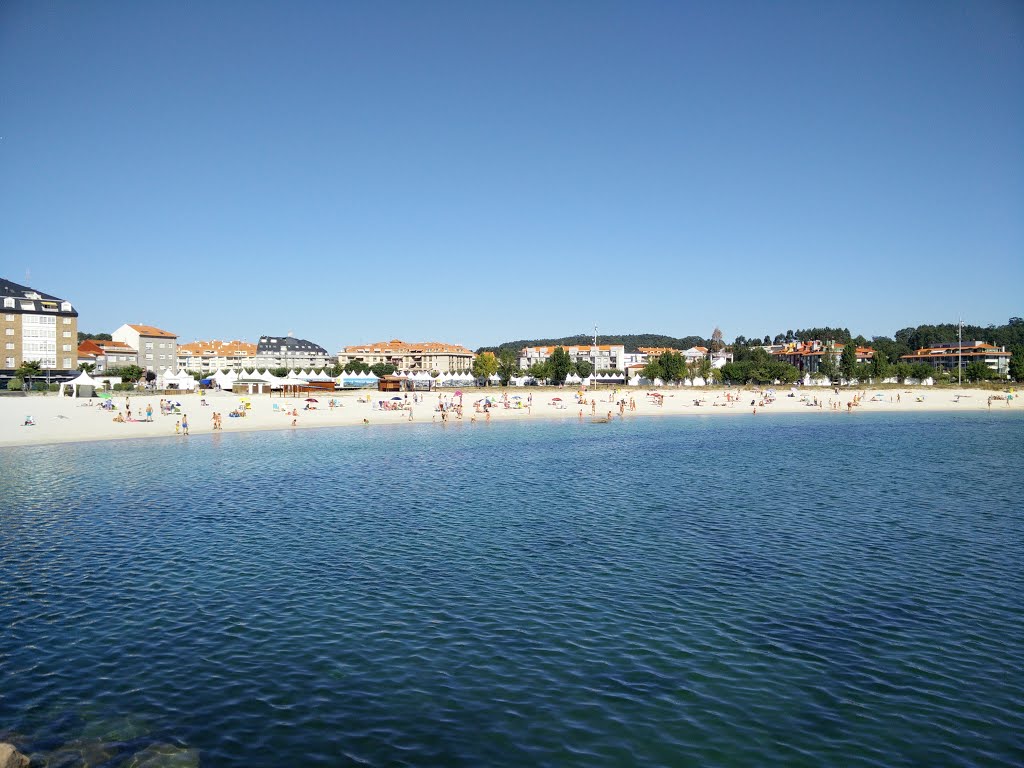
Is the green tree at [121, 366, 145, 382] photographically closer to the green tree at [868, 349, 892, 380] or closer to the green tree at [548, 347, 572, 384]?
the green tree at [548, 347, 572, 384]

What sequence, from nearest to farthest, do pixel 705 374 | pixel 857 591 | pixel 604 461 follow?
pixel 857 591, pixel 604 461, pixel 705 374

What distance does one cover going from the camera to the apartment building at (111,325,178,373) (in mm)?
127637

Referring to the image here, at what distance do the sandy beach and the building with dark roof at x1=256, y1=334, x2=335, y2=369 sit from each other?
9432 cm

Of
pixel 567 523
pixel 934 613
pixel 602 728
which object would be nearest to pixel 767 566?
pixel 934 613

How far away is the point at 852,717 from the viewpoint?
9.00 metres

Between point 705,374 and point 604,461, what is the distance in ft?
326

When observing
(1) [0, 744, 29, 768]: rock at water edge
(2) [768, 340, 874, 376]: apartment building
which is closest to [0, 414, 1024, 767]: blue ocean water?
(1) [0, 744, 29, 768]: rock at water edge

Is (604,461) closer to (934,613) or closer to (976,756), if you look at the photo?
(934,613)

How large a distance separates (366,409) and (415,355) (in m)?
120

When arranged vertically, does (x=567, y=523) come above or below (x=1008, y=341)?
below

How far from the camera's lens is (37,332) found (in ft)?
281

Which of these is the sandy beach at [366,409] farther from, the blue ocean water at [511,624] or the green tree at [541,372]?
the blue ocean water at [511,624]

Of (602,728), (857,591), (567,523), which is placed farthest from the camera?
(567,523)

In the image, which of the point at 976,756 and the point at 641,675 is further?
the point at 641,675
